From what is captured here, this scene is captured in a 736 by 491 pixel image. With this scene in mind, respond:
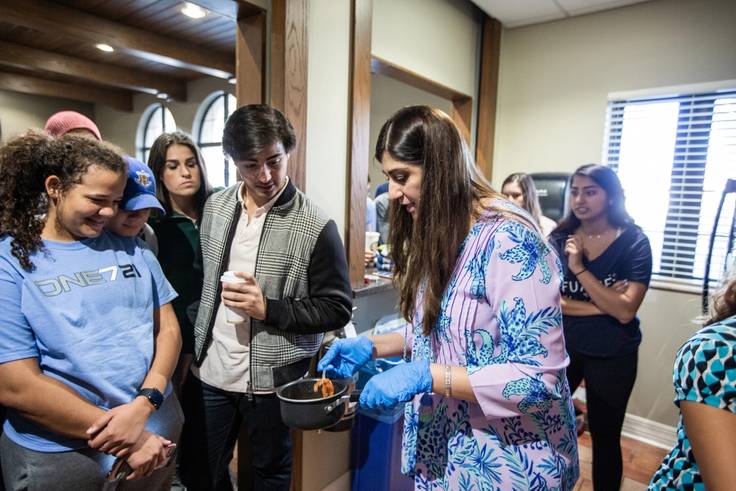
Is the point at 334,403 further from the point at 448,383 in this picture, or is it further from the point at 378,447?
the point at 378,447

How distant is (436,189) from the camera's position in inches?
37.7

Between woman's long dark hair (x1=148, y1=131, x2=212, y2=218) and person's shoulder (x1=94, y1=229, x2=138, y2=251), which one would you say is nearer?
person's shoulder (x1=94, y1=229, x2=138, y2=251)

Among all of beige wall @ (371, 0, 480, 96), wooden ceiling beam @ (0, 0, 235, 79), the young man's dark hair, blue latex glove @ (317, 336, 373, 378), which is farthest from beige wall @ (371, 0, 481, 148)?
wooden ceiling beam @ (0, 0, 235, 79)

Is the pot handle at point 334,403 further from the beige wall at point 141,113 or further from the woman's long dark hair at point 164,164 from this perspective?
the beige wall at point 141,113

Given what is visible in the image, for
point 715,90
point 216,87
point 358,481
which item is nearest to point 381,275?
point 358,481

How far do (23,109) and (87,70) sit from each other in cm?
391

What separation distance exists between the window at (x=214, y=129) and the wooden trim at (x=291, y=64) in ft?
16.6

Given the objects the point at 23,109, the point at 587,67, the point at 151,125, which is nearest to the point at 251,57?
the point at 587,67

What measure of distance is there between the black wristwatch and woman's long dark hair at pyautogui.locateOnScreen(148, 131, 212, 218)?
739mm

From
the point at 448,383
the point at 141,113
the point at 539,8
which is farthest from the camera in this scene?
the point at 141,113

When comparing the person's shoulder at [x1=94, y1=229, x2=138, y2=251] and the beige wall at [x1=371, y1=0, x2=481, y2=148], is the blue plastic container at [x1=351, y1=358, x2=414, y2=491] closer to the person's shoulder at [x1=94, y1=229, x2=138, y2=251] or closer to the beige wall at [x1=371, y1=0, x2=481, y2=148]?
the person's shoulder at [x1=94, y1=229, x2=138, y2=251]

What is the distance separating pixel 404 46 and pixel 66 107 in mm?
9065

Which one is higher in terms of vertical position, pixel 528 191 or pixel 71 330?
pixel 528 191

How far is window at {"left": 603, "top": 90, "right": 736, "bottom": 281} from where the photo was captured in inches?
99.8
